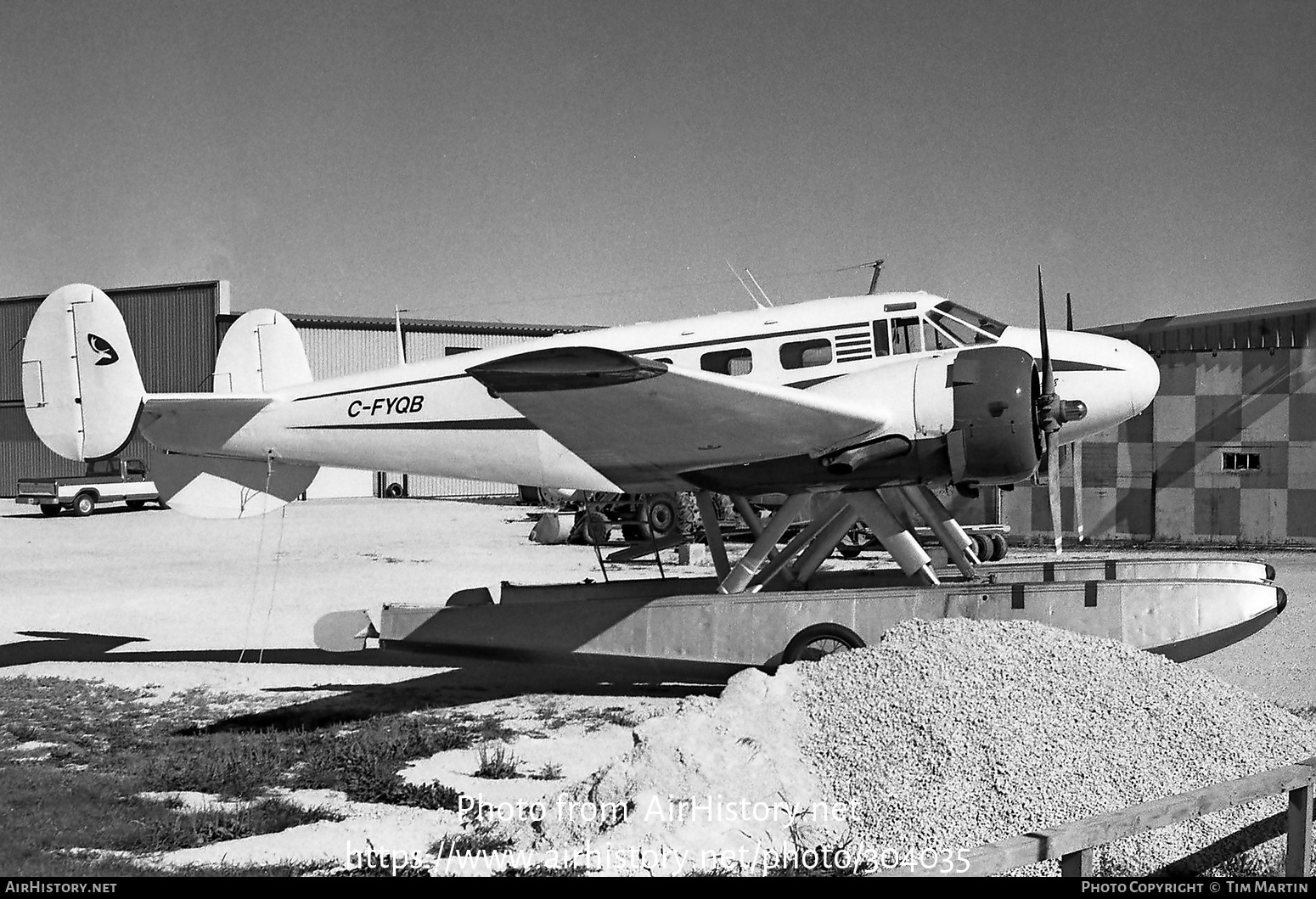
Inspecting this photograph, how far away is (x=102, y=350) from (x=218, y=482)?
1.83 m

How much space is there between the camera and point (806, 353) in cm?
1050

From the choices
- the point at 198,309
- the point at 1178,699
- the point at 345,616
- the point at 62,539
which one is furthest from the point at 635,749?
the point at 198,309

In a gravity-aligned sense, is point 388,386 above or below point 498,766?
above

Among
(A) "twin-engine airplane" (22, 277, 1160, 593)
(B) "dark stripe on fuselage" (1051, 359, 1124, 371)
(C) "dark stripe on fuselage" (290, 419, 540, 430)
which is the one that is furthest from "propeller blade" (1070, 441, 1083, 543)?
(C) "dark stripe on fuselage" (290, 419, 540, 430)

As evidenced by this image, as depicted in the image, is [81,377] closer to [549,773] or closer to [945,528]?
[549,773]

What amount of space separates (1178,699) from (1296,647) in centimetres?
696

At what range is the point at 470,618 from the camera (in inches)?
408

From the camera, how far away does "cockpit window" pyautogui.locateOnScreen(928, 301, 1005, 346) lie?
10.3 m

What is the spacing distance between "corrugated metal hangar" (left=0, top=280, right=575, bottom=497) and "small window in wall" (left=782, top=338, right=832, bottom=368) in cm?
3763

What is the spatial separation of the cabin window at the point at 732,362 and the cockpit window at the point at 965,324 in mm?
1736

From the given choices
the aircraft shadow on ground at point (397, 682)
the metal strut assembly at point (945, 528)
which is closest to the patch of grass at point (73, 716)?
the aircraft shadow on ground at point (397, 682)

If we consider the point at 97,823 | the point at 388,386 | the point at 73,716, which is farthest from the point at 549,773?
the point at 388,386

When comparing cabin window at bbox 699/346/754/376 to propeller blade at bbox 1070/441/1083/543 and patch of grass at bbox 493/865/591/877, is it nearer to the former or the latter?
patch of grass at bbox 493/865/591/877

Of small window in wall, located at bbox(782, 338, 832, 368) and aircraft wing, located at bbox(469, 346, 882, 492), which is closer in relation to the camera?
aircraft wing, located at bbox(469, 346, 882, 492)
